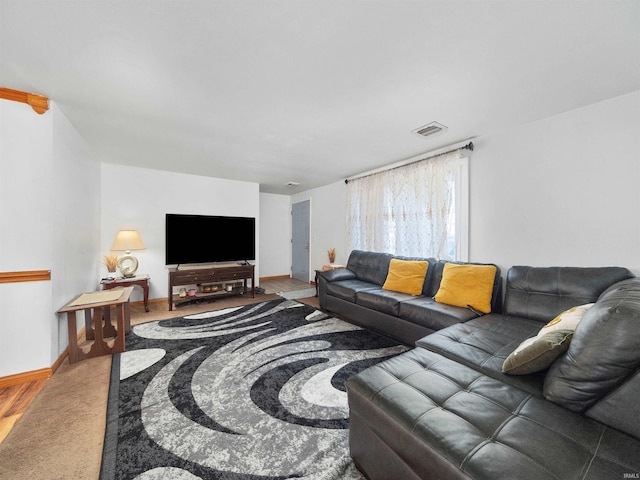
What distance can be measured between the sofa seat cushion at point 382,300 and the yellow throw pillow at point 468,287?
1.37 feet

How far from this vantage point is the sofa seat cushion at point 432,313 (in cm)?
226

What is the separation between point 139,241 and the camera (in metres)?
3.74

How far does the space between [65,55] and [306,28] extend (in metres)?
1.58

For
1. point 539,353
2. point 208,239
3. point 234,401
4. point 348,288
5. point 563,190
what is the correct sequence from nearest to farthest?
point 539,353
point 234,401
point 563,190
point 348,288
point 208,239

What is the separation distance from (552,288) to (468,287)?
635mm

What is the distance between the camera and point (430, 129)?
2680 millimetres

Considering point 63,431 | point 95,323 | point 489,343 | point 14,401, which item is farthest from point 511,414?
point 95,323

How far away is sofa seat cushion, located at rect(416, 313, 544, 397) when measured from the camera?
1.29m

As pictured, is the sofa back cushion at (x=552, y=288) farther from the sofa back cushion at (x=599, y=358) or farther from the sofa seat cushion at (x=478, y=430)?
the sofa seat cushion at (x=478, y=430)

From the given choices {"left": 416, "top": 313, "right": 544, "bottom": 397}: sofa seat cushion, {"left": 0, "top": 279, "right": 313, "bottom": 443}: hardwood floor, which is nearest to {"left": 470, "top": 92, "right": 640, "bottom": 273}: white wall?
{"left": 416, "top": 313, "right": 544, "bottom": 397}: sofa seat cushion

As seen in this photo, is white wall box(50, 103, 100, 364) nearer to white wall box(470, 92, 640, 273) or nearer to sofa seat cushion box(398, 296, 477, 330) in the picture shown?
sofa seat cushion box(398, 296, 477, 330)

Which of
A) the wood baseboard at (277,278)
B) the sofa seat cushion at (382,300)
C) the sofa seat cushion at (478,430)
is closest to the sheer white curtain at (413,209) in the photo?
the sofa seat cushion at (382,300)

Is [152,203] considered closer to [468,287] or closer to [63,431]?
[63,431]

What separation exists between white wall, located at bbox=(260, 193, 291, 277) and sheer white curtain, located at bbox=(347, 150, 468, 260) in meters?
2.27
